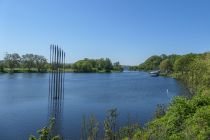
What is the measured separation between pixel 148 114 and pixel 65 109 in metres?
11.1

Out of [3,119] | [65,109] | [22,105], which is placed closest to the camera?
[3,119]

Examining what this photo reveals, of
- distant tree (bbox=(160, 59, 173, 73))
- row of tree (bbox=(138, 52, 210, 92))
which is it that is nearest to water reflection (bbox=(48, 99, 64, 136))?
Answer: row of tree (bbox=(138, 52, 210, 92))

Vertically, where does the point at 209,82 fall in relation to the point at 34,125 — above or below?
above

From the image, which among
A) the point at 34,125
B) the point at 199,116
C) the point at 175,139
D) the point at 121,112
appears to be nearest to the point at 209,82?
the point at 121,112

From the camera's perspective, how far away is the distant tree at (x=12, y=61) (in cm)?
16112

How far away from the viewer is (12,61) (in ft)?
538

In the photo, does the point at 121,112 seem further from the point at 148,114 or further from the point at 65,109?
the point at 65,109

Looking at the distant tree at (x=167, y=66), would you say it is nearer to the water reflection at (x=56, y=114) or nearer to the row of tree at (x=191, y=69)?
the row of tree at (x=191, y=69)

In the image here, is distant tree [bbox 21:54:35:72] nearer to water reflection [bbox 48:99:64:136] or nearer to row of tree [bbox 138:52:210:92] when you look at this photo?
row of tree [bbox 138:52:210:92]

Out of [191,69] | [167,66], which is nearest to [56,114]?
[191,69]

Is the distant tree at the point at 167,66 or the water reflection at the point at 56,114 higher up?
the distant tree at the point at 167,66

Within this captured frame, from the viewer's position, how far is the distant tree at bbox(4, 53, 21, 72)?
529 ft

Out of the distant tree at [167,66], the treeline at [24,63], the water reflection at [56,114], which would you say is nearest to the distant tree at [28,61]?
the treeline at [24,63]

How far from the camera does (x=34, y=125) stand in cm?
2981
